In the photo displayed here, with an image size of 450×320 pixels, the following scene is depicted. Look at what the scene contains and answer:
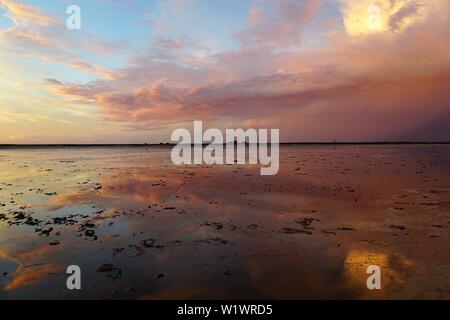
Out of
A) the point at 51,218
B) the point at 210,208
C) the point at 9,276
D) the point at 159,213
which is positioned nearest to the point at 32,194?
the point at 51,218

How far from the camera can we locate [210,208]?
1561 centimetres

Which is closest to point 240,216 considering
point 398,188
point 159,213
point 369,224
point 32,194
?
point 159,213

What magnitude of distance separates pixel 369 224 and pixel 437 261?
3.73 m

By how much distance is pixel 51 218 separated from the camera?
13.8 meters

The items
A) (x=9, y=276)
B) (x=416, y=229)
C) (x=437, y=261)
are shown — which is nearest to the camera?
(x=9, y=276)

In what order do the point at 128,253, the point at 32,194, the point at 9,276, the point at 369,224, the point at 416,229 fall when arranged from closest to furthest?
the point at 9,276, the point at 128,253, the point at 416,229, the point at 369,224, the point at 32,194

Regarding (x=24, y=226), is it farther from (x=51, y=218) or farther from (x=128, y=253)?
(x=128, y=253)

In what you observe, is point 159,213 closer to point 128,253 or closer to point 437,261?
point 128,253

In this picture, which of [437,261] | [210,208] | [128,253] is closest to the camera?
[437,261]
